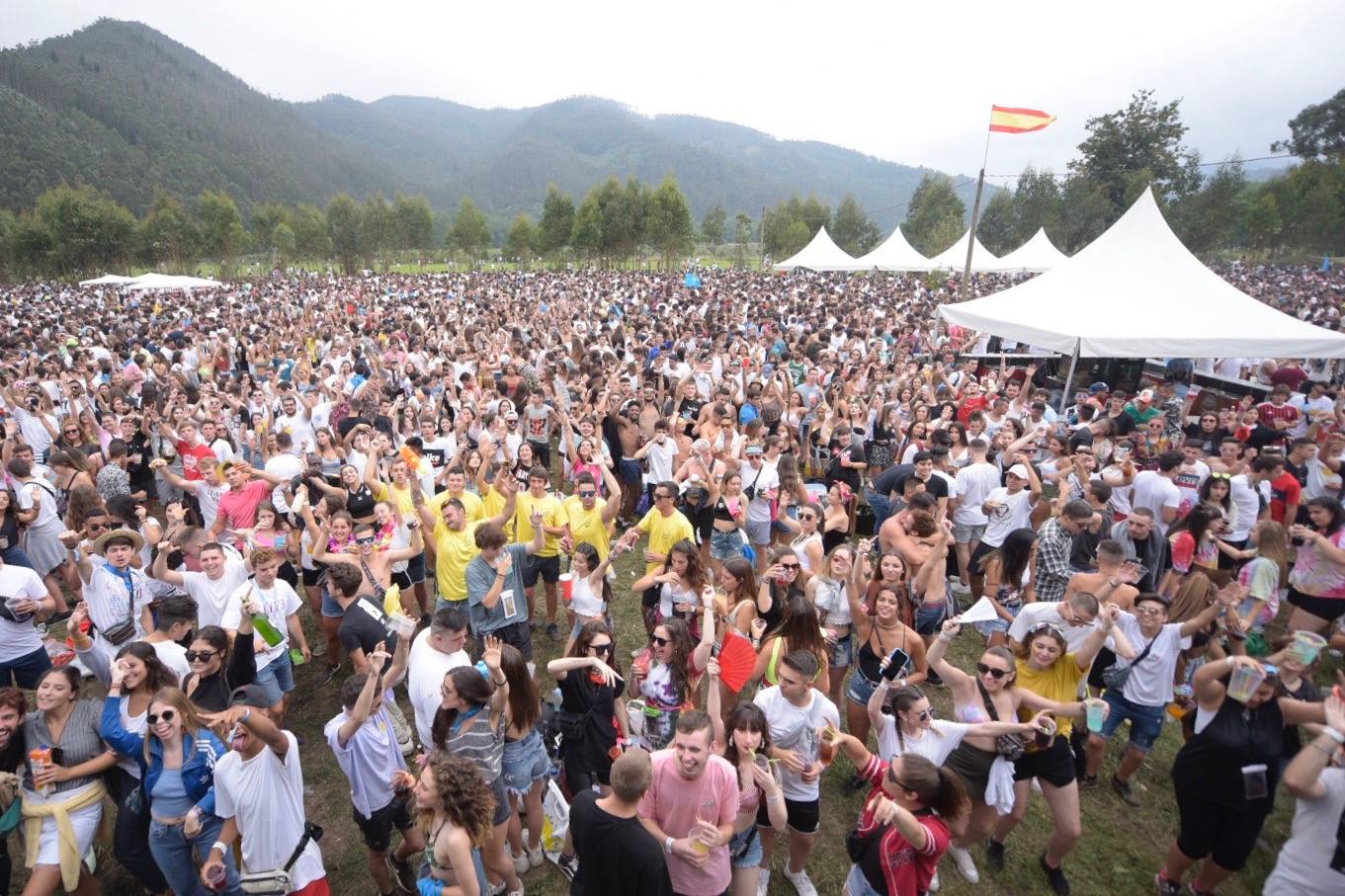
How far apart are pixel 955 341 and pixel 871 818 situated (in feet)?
56.2

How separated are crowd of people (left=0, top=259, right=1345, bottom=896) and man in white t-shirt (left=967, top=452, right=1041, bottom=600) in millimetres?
Answer: 36

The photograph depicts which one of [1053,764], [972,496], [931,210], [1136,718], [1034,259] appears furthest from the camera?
[931,210]

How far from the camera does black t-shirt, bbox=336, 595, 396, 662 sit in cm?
407

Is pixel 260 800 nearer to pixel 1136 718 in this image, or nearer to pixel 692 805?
pixel 692 805

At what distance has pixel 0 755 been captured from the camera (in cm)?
308

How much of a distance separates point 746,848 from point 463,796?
149 centimetres

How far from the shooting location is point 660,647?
3.61 meters

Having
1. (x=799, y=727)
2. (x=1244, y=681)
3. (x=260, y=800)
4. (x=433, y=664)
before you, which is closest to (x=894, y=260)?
(x=1244, y=681)

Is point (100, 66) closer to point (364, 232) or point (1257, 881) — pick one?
point (364, 232)

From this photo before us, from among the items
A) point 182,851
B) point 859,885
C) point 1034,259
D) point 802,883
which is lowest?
point 802,883

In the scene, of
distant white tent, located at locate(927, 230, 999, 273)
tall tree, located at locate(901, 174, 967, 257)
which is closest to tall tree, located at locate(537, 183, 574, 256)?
tall tree, located at locate(901, 174, 967, 257)

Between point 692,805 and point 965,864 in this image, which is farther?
point 965,864

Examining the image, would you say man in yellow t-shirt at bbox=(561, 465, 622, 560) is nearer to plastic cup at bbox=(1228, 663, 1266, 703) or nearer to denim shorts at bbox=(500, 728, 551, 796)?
denim shorts at bbox=(500, 728, 551, 796)

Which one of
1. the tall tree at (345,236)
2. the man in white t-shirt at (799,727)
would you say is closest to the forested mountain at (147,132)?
the tall tree at (345,236)
